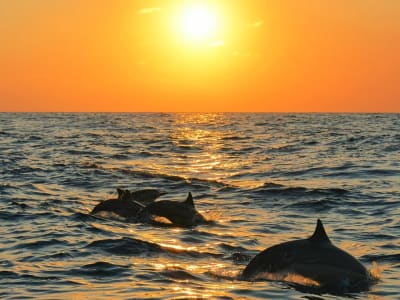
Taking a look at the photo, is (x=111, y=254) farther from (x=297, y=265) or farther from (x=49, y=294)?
(x=297, y=265)

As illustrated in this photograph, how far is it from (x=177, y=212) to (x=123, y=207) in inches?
66.2

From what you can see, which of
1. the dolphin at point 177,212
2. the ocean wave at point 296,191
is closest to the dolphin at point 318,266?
the dolphin at point 177,212

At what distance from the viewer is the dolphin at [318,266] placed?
419 inches

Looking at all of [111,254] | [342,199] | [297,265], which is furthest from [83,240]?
[342,199]

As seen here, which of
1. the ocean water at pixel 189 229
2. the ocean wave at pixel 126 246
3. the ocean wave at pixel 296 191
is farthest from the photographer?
the ocean wave at pixel 296 191

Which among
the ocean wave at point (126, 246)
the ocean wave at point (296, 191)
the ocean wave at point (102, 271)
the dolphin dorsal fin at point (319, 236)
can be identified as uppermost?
the dolphin dorsal fin at point (319, 236)

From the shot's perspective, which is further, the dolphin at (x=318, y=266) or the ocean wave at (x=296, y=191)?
the ocean wave at (x=296, y=191)

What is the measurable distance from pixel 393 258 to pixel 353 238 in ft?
6.82

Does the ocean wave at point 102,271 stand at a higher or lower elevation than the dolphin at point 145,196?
lower

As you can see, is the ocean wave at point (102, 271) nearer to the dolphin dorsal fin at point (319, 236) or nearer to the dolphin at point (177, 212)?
the dolphin dorsal fin at point (319, 236)

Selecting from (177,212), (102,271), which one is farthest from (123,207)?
(102,271)

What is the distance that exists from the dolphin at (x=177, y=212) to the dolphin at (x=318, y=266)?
5.80m

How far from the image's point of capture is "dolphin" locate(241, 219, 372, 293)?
34.9 ft

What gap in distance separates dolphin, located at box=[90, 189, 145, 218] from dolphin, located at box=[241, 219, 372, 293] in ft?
23.3
